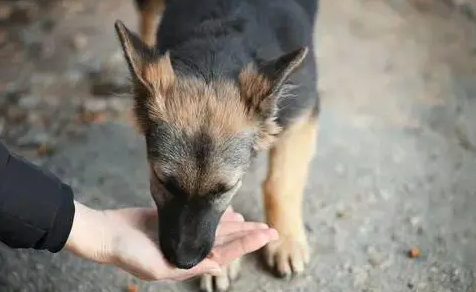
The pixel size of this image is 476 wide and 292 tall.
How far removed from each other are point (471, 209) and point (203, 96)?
1.12 meters

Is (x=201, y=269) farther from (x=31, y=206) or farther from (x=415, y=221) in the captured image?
(x=415, y=221)

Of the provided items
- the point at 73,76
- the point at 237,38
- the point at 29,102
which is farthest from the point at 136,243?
the point at 73,76

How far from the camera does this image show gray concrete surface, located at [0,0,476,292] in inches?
94.2

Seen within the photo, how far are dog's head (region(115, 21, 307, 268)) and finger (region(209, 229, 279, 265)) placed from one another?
106 millimetres

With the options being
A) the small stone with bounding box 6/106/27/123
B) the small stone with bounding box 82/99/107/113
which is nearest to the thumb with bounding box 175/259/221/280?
the small stone with bounding box 82/99/107/113

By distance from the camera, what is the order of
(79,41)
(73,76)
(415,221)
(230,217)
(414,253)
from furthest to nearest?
(79,41), (73,76), (415,221), (414,253), (230,217)

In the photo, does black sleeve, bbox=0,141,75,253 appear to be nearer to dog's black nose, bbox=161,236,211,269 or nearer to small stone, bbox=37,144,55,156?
dog's black nose, bbox=161,236,211,269

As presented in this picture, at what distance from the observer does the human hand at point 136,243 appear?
202 cm

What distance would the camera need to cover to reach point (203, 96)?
6.57ft

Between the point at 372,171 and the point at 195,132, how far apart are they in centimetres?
102

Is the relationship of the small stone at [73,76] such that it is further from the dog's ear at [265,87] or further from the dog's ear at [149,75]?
the dog's ear at [265,87]

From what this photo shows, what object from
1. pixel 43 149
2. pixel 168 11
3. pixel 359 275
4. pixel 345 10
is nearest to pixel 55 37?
pixel 43 149

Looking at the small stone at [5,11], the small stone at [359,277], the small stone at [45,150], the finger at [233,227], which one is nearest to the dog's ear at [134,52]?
the finger at [233,227]

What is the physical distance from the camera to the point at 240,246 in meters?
2.12
